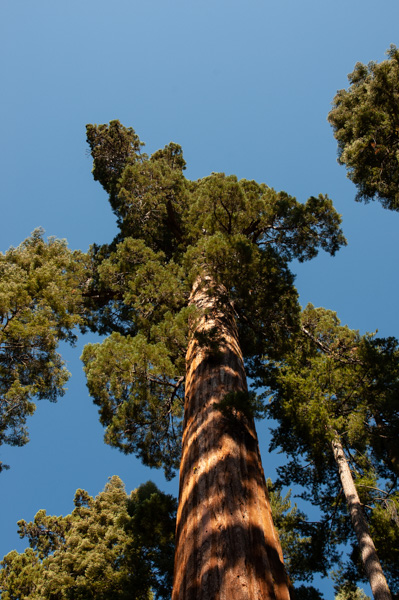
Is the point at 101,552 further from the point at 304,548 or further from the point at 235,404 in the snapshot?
the point at 235,404

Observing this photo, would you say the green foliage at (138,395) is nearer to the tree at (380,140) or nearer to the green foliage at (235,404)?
the green foliage at (235,404)

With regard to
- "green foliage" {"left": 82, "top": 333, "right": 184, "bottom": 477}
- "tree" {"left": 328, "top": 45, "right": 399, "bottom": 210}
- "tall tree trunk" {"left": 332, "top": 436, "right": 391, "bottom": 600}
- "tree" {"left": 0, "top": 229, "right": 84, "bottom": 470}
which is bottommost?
"tall tree trunk" {"left": 332, "top": 436, "right": 391, "bottom": 600}

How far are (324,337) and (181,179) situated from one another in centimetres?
681

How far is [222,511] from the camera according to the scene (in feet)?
9.43

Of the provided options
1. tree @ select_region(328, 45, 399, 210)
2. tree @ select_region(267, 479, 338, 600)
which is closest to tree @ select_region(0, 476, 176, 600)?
tree @ select_region(267, 479, 338, 600)

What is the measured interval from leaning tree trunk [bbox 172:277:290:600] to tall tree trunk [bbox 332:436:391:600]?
4334 mm

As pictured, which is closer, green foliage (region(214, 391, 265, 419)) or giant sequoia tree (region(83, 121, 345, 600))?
giant sequoia tree (region(83, 121, 345, 600))

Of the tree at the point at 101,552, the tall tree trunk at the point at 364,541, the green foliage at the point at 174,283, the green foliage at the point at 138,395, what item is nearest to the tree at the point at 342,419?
the tall tree trunk at the point at 364,541

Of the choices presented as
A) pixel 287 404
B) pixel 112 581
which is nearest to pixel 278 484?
pixel 287 404

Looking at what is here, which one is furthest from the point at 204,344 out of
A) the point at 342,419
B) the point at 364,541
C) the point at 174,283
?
the point at 364,541

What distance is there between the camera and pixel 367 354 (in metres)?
8.05

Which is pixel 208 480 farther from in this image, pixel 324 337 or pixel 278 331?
pixel 324 337

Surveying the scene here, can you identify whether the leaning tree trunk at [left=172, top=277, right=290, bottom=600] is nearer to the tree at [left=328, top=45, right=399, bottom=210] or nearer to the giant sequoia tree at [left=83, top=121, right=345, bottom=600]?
the giant sequoia tree at [left=83, top=121, right=345, bottom=600]

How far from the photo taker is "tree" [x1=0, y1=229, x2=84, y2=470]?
6.90 metres
